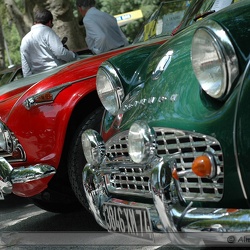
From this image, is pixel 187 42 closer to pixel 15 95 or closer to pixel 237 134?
pixel 237 134

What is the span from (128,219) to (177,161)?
1.52ft

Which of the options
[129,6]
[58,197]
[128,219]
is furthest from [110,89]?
[129,6]

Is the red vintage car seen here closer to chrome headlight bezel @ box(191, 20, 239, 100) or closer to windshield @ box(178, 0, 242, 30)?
windshield @ box(178, 0, 242, 30)

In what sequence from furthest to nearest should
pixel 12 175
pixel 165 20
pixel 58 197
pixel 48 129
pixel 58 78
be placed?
pixel 165 20 → pixel 58 197 → pixel 58 78 → pixel 48 129 → pixel 12 175

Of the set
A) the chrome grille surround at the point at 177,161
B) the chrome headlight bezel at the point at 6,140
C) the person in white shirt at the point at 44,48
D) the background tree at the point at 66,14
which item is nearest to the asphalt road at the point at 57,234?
the chrome grille surround at the point at 177,161

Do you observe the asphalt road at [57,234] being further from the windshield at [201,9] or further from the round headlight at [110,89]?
the windshield at [201,9]

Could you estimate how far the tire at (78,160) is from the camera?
4.99 m

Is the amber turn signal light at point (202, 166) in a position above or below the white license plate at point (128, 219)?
above

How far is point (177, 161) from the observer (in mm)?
3346

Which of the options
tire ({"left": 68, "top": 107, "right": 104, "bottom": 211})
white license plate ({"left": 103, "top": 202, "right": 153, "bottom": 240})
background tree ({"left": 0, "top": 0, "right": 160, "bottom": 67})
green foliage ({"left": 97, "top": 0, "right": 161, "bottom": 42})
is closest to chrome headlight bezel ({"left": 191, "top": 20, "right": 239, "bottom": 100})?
white license plate ({"left": 103, "top": 202, "right": 153, "bottom": 240})

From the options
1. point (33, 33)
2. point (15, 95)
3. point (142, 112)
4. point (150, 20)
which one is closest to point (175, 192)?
point (142, 112)

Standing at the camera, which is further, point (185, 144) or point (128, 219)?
point (128, 219)

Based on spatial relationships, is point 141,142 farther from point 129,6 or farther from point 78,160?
point 129,6

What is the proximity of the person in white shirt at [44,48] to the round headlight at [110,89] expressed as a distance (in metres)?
3.41
